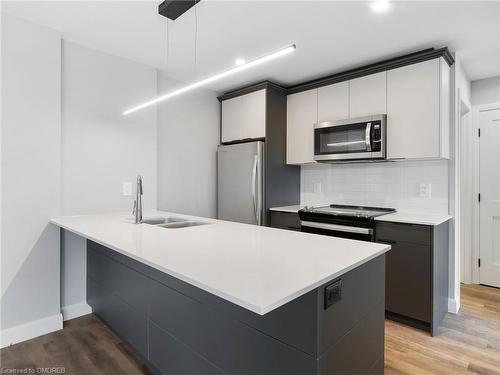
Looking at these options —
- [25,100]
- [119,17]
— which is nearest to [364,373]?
[119,17]

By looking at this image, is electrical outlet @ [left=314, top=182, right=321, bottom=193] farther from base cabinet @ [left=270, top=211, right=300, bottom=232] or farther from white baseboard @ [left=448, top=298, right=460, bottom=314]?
white baseboard @ [left=448, top=298, right=460, bottom=314]

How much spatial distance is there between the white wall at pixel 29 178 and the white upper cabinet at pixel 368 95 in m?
2.75

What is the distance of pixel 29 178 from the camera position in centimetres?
232

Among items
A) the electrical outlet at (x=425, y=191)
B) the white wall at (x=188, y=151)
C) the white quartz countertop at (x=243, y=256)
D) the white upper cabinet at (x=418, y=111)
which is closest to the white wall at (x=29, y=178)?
the white quartz countertop at (x=243, y=256)

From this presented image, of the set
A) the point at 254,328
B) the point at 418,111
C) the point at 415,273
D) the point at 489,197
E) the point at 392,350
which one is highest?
the point at 418,111

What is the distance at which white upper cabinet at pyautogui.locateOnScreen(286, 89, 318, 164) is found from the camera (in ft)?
11.4

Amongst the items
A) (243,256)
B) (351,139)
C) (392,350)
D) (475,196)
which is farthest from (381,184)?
(243,256)

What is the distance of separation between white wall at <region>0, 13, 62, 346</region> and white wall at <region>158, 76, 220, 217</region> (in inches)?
44.3

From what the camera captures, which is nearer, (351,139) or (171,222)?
(171,222)

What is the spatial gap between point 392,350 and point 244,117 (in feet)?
9.19

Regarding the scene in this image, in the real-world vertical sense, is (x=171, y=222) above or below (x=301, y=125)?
below

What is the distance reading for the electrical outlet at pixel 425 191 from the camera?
9.61ft

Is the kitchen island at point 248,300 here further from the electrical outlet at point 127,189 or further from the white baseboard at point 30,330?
the electrical outlet at point 127,189

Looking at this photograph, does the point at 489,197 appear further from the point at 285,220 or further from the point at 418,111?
the point at 285,220
